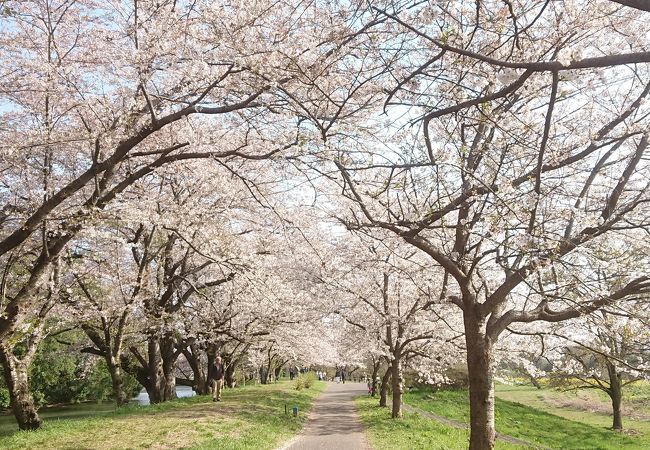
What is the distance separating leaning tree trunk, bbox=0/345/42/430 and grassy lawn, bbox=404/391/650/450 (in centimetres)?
1628

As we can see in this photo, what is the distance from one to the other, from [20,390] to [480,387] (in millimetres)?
11800

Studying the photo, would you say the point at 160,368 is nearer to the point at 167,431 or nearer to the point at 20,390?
the point at 20,390

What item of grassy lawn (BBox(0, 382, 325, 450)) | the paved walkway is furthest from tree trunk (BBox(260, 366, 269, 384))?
grassy lawn (BBox(0, 382, 325, 450))

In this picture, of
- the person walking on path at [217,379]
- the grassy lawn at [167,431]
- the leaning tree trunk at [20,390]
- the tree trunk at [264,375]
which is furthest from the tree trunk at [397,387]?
the tree trunk at [264,375]

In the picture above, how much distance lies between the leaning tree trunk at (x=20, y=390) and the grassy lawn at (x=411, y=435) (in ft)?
30.2

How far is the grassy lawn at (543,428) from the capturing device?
17828 mm

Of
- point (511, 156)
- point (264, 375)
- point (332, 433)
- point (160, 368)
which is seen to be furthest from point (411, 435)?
point (264, 375)

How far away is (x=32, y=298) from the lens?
8.80 metres

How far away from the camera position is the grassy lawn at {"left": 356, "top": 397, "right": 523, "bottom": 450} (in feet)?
39.7

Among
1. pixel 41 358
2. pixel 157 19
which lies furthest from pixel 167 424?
pixel 41 358

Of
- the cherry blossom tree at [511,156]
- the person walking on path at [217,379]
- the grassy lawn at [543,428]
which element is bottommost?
the grassy lawn at [543,428]

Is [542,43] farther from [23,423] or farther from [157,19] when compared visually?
[23,423]

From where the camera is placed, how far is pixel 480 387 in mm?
7727

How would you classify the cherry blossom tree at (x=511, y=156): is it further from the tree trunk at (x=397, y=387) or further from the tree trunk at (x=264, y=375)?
the tree trunk at (x=264, y=375)
